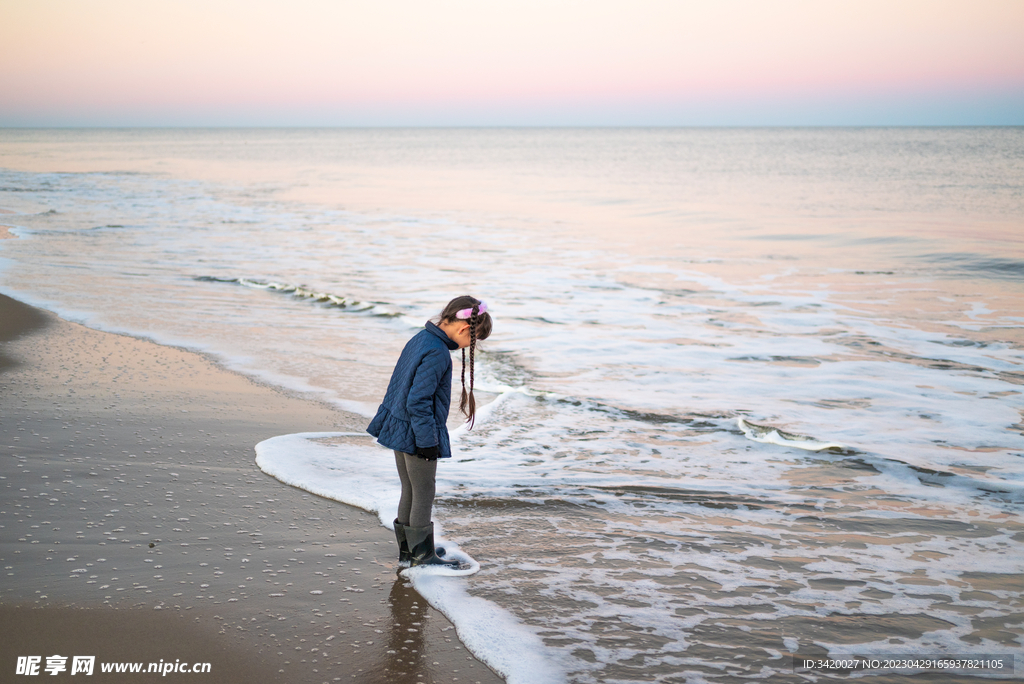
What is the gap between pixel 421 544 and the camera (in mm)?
4047

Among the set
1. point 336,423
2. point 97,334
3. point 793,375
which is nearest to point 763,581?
point 336,423

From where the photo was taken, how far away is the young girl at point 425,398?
12.4ft

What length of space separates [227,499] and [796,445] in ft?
14.7

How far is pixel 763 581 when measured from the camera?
13.7ft

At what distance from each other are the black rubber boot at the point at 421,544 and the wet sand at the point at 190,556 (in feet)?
0.55

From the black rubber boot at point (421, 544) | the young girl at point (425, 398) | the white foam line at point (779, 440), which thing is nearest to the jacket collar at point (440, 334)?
the young girl at point (425, 398)

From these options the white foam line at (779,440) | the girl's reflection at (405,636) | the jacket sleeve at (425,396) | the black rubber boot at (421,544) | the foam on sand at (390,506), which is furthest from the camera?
the white foam line at (779,440)

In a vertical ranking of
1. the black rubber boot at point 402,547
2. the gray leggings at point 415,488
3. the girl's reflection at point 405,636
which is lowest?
the girl's reflection at point 405,636

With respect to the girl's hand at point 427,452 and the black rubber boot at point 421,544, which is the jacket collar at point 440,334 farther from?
the black rubber boot at point 421,544

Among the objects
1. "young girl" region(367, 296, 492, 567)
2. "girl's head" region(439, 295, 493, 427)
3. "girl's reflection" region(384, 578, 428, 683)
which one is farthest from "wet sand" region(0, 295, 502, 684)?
"girl's head" region(439, 295, 493, 427)

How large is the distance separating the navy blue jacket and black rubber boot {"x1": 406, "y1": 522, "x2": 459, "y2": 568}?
1.57 feet

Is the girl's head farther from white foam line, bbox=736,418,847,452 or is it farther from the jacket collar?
white foam line, bbox=736,418,847,452

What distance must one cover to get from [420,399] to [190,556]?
1.55m

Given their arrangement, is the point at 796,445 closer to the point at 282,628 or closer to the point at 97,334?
the point at 282,628
